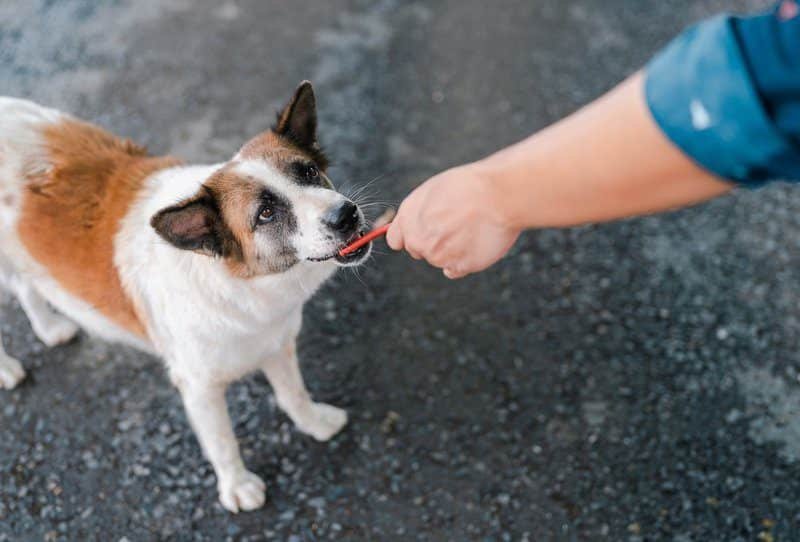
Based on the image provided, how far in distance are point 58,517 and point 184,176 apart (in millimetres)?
1434

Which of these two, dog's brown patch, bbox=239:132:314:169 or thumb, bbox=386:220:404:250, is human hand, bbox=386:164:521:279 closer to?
thumb, bbox=386:220:404:250

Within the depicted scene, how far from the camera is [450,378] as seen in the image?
3168mm

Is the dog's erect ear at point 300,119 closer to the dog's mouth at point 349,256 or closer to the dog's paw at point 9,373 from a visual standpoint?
the dog's mouth at point 349,256

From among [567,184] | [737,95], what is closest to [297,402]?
[567,184]

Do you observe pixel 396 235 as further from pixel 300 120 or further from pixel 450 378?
pixel 450 378

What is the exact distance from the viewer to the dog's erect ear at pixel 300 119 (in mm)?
2303

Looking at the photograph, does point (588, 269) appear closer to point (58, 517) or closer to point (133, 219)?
point (133, 219)

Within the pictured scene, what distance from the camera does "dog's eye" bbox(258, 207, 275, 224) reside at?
7.19 feet

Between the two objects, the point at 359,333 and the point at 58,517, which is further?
the point at 359,333

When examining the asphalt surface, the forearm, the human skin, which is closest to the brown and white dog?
the asphalt surface

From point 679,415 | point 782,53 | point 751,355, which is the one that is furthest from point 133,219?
point 751,355

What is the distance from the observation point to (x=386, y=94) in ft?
14.4

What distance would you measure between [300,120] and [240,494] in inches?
56.3

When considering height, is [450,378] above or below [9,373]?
below
